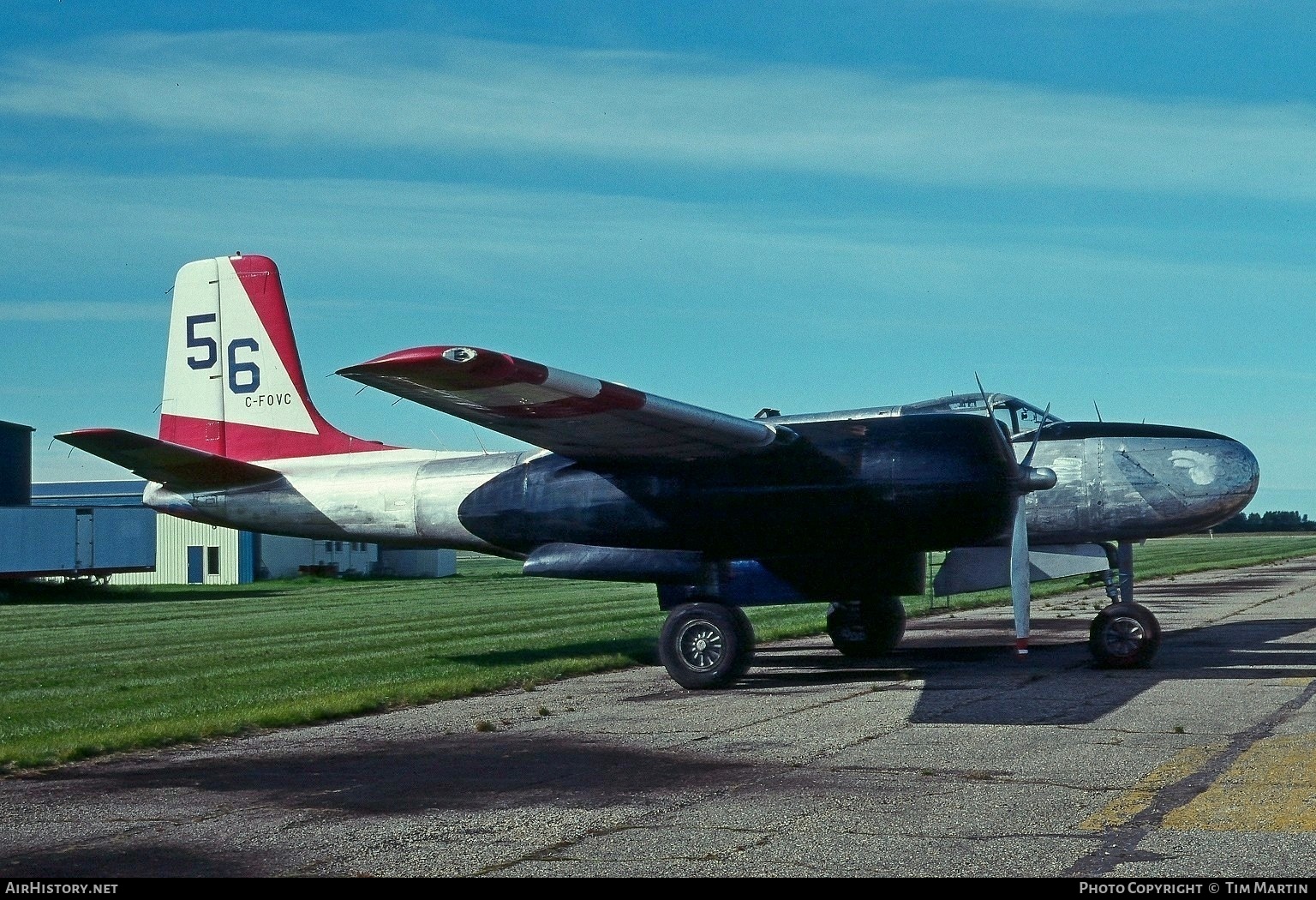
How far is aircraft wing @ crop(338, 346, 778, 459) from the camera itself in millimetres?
11114

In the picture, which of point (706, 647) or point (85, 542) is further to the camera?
point (85, 542)

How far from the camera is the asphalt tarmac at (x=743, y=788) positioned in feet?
22.4

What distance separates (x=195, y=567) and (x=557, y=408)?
50333 mm

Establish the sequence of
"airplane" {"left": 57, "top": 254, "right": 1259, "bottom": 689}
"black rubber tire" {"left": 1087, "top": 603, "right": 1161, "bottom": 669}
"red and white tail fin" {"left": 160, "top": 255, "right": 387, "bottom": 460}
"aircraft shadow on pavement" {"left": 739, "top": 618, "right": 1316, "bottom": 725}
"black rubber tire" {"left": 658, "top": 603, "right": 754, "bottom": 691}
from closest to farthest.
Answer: "aircraft shadow on pavement" {"left": 739, "top": 618, "right": 1316, "bottom": 725} → "airplane" {"left": 57, "top": 254, "right": 1259, "bottom": 689} → "black rubber tire" {"left": 658, "top": 603, "right": 754, "bottom": 691} → "black rubber tire" {"left": 1087, "top": 603, "right": 1161, "bottom": 669} → "red and white tail fin" {"left": 160, "top": 255, "right": 387, "bottom": 460}

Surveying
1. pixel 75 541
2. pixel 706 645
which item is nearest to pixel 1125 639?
pixel 706 645

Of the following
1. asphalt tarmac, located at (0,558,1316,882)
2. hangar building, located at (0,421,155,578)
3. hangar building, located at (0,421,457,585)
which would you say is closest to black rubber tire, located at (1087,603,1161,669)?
asphalt tarmac, located at (0,558,1316,882)

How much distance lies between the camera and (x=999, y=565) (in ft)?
53.6

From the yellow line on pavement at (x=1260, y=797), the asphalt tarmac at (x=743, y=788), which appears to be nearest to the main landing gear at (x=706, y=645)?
the asphalt tarmac at (x=743, y=788)

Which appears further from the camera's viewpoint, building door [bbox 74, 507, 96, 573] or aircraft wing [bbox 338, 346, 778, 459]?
building door [bbox 74, 507, 96, 573]

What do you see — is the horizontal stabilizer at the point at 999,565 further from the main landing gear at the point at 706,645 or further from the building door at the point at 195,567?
the building door at the point at 195,567

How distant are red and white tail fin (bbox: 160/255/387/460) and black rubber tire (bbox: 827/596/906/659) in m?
7.00

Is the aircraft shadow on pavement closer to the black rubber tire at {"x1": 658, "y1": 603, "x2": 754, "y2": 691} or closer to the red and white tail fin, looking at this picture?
the black rubber tire at {"x1": 658, "y1": 603, "x2": 754, "y2": 691}

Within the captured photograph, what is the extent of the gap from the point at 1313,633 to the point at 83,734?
1765 cm

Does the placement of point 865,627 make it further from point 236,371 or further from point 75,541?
point 75,541
